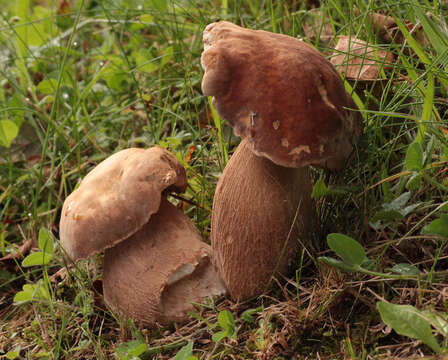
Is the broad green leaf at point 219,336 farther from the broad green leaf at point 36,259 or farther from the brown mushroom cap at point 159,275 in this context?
the broad green leaf at point 36,259

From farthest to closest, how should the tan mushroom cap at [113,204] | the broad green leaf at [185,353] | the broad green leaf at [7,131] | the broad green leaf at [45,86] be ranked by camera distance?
the broad green leaf at [45,86], the broad green leaf at [7,131], the tan mushroom cap at [113,204], the broad green leaf at [185,353]

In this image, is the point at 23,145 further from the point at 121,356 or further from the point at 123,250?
the point at 121,356

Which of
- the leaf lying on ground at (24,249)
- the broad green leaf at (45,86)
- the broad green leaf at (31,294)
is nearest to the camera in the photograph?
the broad green leaf at (31,294)

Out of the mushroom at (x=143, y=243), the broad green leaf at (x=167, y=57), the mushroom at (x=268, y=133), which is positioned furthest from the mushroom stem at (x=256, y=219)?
the broad green leaf at (x=167, y=57)

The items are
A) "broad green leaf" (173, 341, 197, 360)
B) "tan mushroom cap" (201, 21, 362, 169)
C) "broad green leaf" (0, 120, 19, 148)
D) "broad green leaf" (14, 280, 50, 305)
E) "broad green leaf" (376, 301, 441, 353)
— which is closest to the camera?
"broad green leaf" (376, 301, 441, 353)

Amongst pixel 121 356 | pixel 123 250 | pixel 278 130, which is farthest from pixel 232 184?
pixel 121 356

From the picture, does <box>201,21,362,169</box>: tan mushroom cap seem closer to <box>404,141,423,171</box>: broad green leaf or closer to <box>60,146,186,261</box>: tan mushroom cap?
<box>404,141,423,171</box>: broad green leaf

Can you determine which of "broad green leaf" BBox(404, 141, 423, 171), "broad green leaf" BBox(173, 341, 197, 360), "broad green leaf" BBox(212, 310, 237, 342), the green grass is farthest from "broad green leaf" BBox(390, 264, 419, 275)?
"broad green leaf" BBox(173, 341, 197, 360)
